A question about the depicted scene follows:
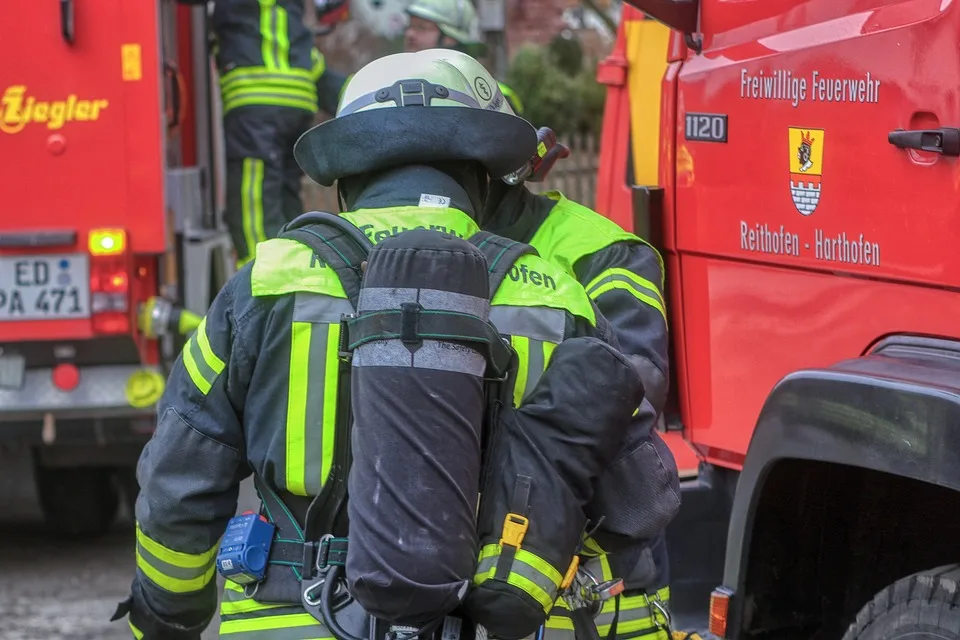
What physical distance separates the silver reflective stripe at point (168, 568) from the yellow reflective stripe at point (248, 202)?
4867 mm

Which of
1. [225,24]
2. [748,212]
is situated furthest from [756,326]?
[225,24]

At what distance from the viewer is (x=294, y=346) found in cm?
222

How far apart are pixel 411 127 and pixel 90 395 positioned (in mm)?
3373

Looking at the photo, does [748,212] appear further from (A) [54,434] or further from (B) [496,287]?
(A) [54,434]

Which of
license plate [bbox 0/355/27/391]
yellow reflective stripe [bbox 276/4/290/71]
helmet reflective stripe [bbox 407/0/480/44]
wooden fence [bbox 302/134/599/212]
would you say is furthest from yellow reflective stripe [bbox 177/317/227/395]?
wooden fence [bbox 302/134/599/212]

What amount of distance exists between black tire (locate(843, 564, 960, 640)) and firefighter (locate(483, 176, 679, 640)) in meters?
0.41

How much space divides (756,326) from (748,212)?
Result: 25cm

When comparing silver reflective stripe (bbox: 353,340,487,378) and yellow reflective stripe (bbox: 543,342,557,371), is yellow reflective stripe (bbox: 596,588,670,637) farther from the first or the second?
silver reflective stripe (bbox: 353,340,487,378)

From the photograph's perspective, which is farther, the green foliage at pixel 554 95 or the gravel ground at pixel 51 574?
the green foliage at pixel 554 95

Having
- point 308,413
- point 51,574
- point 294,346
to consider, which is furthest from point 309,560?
point 51,574

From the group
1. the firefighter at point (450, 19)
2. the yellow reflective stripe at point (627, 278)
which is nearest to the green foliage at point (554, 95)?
the firefighter at point (450, 19)

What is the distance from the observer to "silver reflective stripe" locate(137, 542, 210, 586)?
7.88 ft

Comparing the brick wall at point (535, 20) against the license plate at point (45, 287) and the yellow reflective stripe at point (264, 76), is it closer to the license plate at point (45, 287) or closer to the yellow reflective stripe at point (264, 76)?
the yellow reflective stripe at point (264, 76)

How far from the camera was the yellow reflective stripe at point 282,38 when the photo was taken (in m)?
7.18
